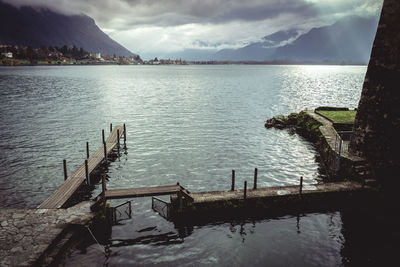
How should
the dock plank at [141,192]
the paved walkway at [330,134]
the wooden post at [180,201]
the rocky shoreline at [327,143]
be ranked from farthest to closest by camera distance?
the paved walkway at [330,134] < the rocky shoreline at [327,143] < the wooden post at [180,201] < the dock plank at [141,192]

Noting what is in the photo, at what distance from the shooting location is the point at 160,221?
17.7 metres

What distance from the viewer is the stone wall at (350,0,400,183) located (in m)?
19.2

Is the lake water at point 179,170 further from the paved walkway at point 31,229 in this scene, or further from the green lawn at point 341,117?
the green lawn at point 341,117

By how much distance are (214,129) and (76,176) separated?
79.5ft

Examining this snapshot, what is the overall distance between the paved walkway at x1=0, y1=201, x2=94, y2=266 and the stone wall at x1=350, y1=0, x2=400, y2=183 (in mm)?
19980

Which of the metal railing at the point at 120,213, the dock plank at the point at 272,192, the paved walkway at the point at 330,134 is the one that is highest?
the paved walkway at the point at 330,134

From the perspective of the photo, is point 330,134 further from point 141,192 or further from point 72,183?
point 72,183

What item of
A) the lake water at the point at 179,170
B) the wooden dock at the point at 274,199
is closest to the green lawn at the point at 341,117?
the lake water at the point at 179,170

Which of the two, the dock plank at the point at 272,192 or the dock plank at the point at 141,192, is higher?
the dock plank at the point at 141,192

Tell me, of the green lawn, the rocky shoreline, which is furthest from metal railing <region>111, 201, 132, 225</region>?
the green lawn

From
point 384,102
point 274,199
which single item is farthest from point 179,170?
point 384,102

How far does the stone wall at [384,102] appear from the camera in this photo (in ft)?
63.0

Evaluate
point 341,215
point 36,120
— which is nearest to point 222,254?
point 341,215

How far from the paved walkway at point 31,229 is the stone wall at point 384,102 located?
19980 millimetres
